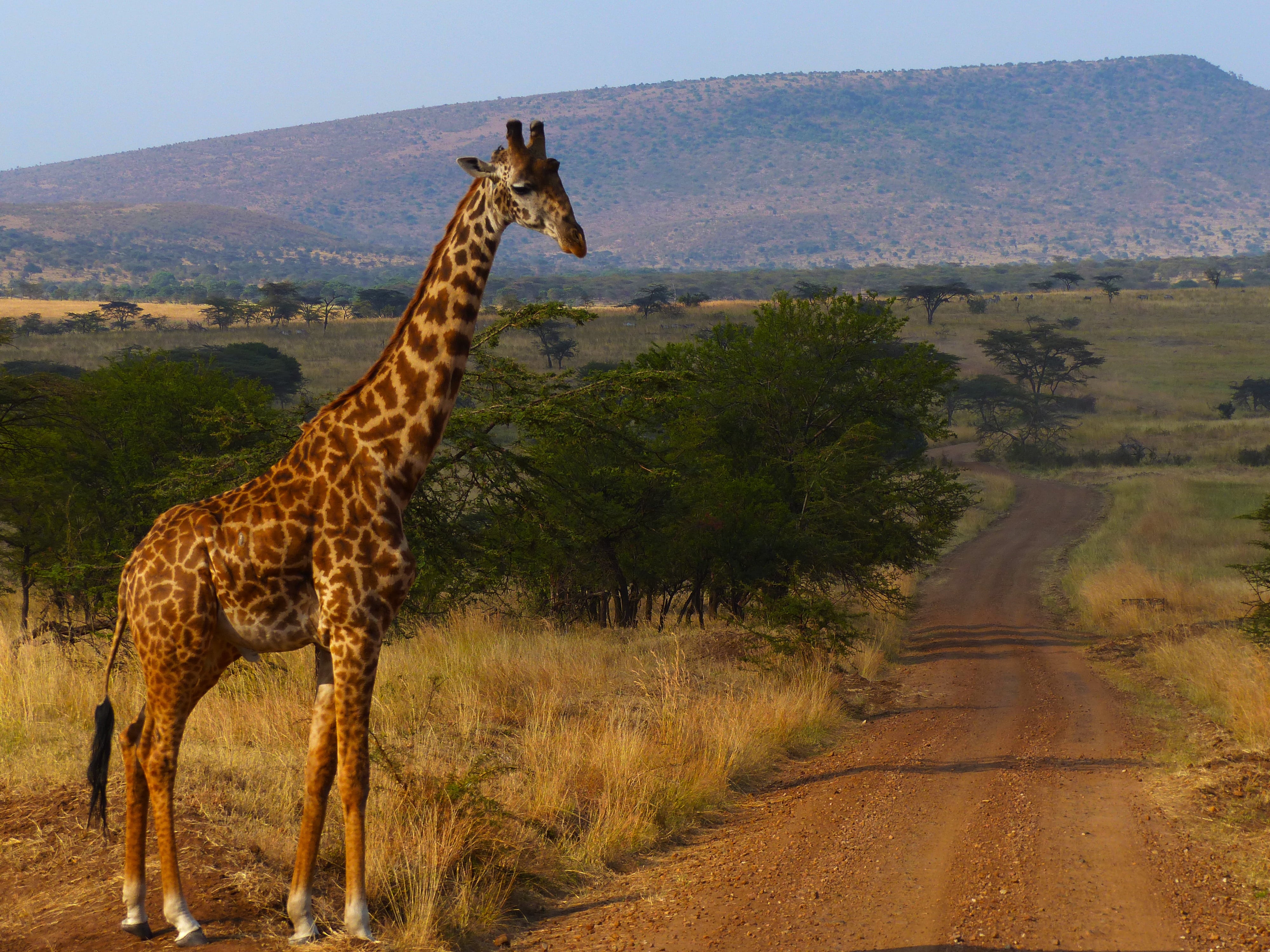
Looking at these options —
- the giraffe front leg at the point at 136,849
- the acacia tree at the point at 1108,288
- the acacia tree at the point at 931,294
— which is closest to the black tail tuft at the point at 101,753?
the giraffe front leg at the point at 136,849

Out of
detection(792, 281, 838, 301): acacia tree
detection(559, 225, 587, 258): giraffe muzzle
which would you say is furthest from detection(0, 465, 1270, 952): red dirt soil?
detection(792, 281, 838, 301): acacia tree

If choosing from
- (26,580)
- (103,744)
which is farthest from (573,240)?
(26,580)

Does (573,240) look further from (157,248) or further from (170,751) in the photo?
(157,248)

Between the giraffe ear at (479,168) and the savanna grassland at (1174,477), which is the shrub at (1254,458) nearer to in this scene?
the savanna grassland at (1174,477)

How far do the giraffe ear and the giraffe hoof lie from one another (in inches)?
159

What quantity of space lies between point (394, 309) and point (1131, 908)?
78763 mm

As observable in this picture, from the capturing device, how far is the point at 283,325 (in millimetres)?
75250

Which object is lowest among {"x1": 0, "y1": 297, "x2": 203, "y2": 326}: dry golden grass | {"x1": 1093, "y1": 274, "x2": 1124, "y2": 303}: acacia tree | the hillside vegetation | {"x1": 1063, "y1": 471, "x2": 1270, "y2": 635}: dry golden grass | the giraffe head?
{"x1": 1063, "y1": 471, "x2": 1270, "y2": 635}: dry golden grass

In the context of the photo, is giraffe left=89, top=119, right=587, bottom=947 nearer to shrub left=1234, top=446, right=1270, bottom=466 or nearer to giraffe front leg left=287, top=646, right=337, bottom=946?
giraffe front leg left=287, top=646, right=337, bottom=946

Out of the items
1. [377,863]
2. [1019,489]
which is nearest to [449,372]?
[377,863]

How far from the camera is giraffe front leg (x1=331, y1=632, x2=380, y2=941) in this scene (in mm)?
5219

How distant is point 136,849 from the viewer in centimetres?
542

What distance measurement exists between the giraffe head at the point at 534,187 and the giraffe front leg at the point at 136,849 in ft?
10.5

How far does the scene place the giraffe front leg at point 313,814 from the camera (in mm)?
5398
